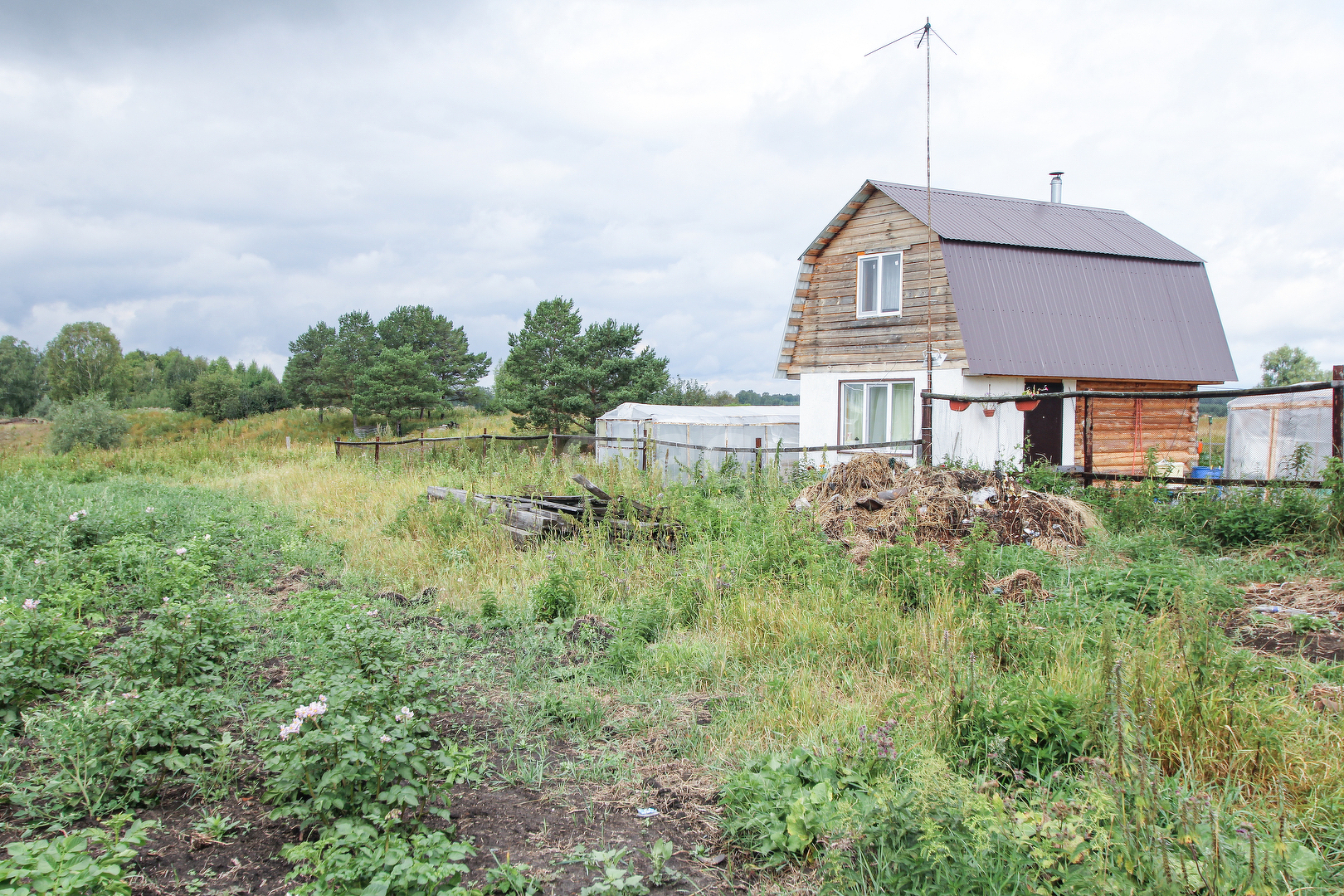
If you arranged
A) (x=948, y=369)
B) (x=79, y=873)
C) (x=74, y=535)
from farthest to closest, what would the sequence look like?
(x=948, y=369)
(x=74, y=535)
(x=79, y=873)

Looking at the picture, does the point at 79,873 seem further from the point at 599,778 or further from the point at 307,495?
the point at 307,495

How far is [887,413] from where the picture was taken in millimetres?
14867

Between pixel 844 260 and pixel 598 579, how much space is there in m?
11.5

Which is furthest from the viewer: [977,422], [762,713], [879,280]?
[879,280]

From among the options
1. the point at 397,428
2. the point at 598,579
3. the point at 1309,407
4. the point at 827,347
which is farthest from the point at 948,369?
the point at 397,428

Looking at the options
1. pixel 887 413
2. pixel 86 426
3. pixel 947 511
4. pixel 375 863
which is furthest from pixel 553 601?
pixel 86 426

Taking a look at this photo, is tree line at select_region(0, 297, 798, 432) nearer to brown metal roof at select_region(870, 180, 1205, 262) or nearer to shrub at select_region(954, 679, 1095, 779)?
brown metal roof at select_region(870, 180, 1205, 262)

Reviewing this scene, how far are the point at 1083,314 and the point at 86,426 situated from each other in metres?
32.6

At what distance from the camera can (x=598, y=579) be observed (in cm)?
616

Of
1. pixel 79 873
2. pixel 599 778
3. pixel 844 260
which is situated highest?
pixel 844 260

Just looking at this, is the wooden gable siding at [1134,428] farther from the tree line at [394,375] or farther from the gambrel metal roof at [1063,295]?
the tree line at [394,375]

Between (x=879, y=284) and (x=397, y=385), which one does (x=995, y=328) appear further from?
(x=397, y=385)

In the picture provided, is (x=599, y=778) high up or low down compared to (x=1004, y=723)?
down

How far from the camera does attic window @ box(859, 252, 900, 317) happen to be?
14672 millimetres
